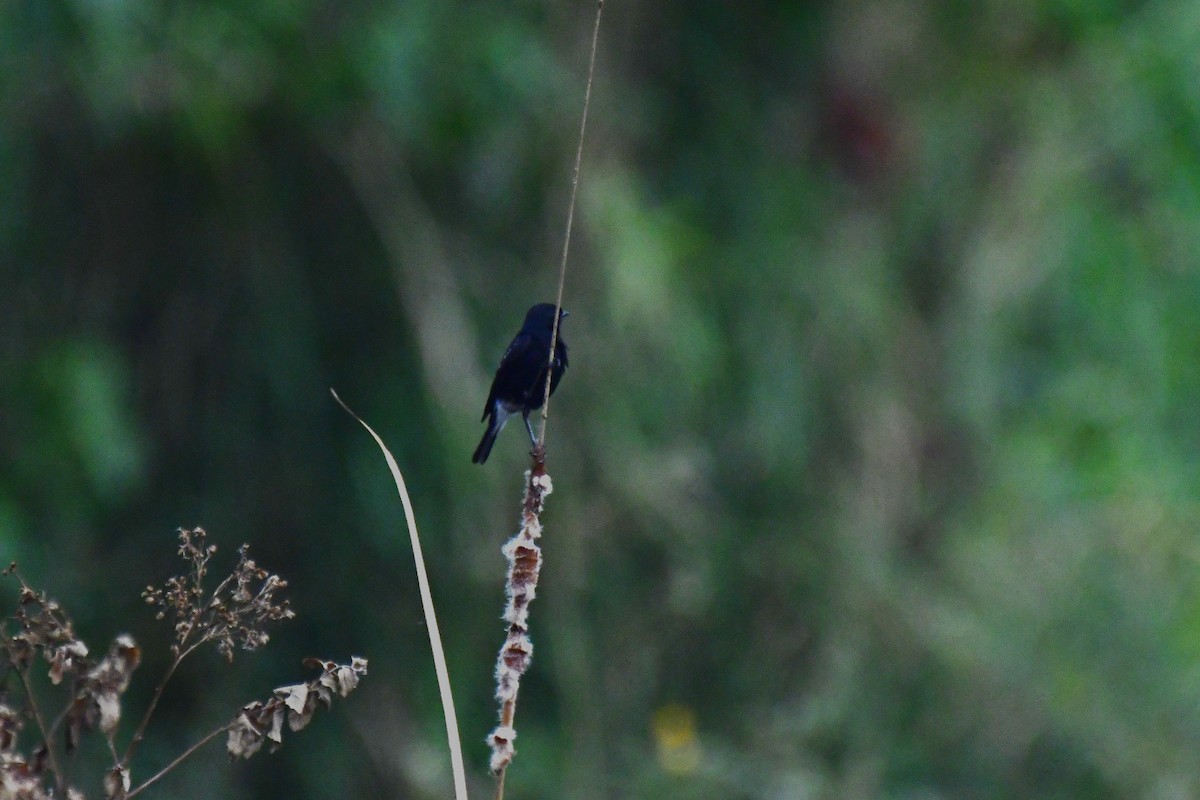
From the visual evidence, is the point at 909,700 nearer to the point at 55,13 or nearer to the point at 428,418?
the point at 428,418

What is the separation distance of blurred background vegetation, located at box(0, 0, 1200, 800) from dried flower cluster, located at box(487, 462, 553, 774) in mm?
3753

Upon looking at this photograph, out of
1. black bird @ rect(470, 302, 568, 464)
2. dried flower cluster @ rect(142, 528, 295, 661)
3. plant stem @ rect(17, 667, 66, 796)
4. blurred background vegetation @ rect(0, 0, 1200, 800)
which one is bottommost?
plant stem @ rect(17, 667, 66, 796)

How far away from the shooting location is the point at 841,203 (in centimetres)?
726

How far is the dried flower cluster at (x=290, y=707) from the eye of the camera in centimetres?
150

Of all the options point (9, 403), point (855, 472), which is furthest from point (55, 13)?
point (855, 472)

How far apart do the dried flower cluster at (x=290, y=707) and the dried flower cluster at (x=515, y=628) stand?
0.14 meters

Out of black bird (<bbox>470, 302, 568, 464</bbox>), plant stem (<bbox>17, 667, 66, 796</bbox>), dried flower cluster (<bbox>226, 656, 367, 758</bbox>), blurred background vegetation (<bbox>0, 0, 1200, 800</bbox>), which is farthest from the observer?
blurred background vegetation (<bbox>0, 0, 1200, 800</bbox>)

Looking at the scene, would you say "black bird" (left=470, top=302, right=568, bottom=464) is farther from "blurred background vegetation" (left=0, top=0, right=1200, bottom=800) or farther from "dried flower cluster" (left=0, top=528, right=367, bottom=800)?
"blurred background vegetation" (left=0, top=0, right=1200, bottom=800)

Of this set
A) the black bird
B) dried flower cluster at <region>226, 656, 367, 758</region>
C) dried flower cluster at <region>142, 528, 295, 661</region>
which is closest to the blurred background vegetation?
the black bird

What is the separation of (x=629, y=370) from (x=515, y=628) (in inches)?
170

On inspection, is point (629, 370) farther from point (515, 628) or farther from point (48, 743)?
point (48, 743)

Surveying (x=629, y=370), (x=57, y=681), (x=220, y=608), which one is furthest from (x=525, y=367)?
(x=629, y=370)

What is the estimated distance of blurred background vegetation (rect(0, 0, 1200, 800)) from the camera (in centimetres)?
557

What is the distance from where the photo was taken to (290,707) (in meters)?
1.51
